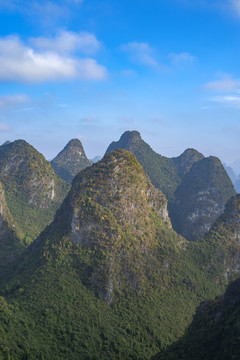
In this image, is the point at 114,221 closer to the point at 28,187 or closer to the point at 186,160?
the point at 28,187

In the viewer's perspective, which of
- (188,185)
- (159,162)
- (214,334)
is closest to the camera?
(214,334)

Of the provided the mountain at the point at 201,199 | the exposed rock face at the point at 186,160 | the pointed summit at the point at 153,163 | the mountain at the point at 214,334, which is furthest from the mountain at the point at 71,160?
the mountain at the point at 214,334

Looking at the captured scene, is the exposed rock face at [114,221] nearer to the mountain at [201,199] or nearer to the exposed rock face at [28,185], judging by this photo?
the exposed rock face at [28,185]

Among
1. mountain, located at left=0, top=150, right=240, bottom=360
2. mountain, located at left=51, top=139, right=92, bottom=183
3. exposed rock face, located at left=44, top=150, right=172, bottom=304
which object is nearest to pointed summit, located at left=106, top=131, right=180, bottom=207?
mountain, located at left=51, top=139, right=92, bottom=183

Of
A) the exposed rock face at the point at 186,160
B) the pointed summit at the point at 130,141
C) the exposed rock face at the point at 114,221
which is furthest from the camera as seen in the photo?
the exposed rock face at the point at 186,160

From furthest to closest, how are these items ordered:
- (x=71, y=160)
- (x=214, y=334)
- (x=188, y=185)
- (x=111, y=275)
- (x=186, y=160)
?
(x=71, y=160)
(x=186, y=160)
(x=188, y=185)
(x=111, y=275)
(x=214, y=334)

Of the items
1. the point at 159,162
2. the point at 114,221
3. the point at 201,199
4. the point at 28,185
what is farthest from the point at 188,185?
the point at 114,221
